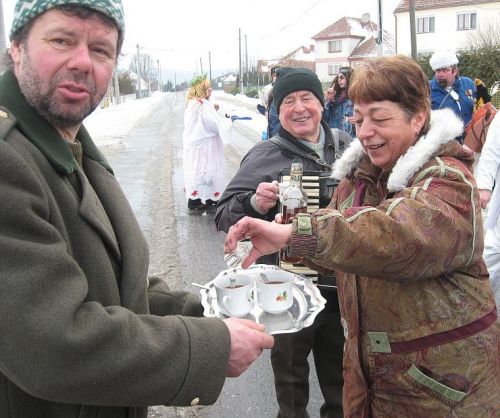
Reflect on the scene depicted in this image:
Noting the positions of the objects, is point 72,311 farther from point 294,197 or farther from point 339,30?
point 339,30

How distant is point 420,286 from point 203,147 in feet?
24.9

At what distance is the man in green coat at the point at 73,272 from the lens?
120 centimetres

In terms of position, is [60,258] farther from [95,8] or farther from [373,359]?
[373,359]

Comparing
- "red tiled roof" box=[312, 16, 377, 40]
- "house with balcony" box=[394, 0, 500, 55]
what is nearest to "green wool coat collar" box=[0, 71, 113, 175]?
"house with balcony" box=[394, 0, 500, 55]

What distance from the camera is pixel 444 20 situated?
4738 cm

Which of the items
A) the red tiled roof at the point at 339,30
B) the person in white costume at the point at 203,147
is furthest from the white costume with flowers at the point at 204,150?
the red tiled roof at the point at 339,30

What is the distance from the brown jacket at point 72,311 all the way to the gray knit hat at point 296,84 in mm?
2099

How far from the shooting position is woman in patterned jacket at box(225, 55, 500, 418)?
5.58ft

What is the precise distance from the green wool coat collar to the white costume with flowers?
24.5 ft

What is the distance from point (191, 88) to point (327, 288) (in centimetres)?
658

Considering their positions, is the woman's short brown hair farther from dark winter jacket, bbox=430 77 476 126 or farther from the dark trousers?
dark winter jacket, bbox=430 77 476 126

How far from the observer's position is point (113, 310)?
4.47 ft

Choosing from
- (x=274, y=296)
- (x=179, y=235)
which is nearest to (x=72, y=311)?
(x=274, y=296)

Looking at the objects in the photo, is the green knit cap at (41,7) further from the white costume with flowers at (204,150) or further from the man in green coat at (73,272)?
the white costume with flowers at (204,150)
